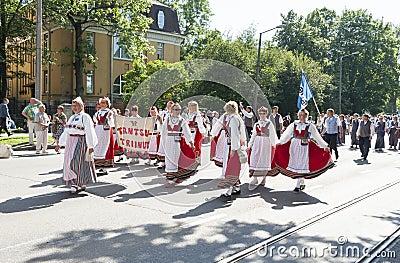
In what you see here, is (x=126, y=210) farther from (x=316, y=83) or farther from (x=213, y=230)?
(x=316, y=83)

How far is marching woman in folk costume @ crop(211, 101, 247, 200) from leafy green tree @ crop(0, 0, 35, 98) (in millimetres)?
28082

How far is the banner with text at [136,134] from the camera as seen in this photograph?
44.2 feet

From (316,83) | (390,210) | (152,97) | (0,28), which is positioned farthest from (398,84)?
(390,210)

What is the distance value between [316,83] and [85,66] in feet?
70.8

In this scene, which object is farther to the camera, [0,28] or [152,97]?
[0,28]

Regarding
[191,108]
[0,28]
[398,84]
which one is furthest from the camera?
[398,84]

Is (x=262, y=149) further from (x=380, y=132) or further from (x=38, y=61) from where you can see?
(x=380, y=132)

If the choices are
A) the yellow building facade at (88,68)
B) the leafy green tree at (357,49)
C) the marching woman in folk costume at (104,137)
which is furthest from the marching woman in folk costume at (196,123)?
the leafy green tree at (357,49)

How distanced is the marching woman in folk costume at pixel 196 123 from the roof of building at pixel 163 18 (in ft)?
116

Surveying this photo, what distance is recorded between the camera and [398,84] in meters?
59.5

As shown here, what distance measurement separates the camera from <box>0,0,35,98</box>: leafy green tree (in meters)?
32.7

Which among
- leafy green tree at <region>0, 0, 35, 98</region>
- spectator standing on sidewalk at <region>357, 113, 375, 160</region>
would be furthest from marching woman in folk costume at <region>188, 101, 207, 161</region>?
leafy green tree at <region>0, 0, 35, 98</region>

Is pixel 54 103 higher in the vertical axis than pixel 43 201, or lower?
higher

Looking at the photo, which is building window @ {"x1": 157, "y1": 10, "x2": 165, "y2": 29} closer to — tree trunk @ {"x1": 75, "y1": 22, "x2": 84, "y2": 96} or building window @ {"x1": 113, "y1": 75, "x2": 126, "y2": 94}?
building window @ {"x1": 113, "y1": 75, "x2": 126, "y2": 94}
